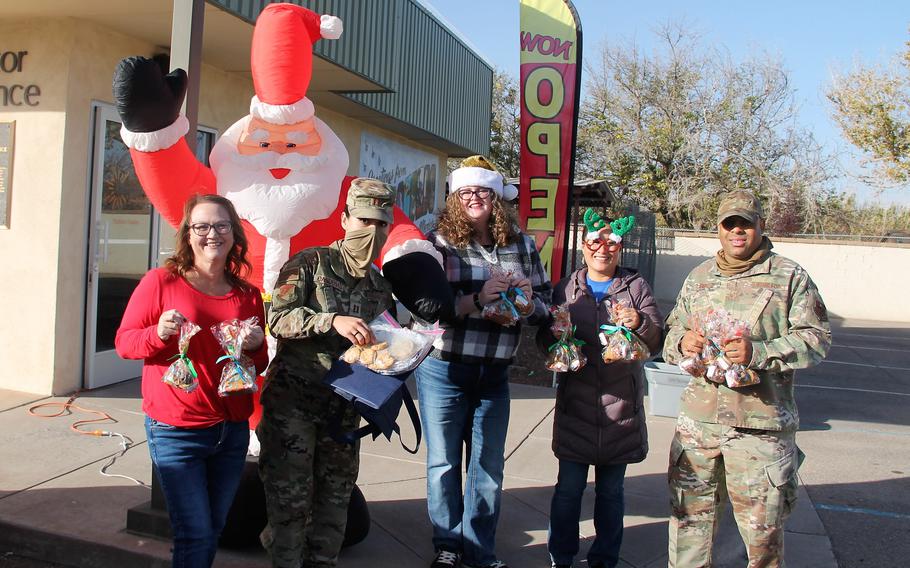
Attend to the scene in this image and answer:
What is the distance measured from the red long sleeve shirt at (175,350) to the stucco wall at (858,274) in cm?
A: 2058

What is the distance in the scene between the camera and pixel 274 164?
352cm

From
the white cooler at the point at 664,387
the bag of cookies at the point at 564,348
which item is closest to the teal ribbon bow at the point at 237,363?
the bag of cookies at the point at 564,348

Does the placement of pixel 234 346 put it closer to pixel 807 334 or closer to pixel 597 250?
pixel 597 250

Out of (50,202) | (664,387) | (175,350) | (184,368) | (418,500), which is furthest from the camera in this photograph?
(664,387)

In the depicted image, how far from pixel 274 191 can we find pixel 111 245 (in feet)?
12.7

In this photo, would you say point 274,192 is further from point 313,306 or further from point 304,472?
point 304,472

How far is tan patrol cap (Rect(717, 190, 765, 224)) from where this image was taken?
9.86 ft

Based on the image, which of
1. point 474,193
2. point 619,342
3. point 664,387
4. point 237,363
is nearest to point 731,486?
point 619,342

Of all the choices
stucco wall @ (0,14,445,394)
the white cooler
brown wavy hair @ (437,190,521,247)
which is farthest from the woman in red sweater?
the white cooler

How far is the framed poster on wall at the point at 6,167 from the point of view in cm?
613

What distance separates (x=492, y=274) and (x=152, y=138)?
164 cm

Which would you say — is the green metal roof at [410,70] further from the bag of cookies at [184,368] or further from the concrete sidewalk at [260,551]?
the bag of cookies at [184,368]

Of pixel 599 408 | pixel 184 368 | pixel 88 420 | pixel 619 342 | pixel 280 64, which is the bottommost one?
pixel 88 420

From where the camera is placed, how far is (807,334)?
2.91 metres
